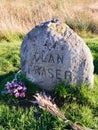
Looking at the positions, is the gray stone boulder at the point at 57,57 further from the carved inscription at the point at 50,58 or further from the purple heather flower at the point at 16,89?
the purple heather flower at the point at 16,89

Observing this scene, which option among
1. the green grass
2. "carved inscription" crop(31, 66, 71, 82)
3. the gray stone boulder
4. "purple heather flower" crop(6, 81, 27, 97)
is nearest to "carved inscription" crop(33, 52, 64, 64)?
the gray stone boulder

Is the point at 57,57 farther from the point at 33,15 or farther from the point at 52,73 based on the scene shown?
the point at 33,15

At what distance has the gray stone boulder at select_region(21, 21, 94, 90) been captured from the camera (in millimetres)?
5902

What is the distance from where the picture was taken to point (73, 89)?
19.5ft

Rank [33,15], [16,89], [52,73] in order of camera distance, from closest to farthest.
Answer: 1. [16,89]
2. [52,73]
3. [33,15]

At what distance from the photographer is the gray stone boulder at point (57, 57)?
5.90m

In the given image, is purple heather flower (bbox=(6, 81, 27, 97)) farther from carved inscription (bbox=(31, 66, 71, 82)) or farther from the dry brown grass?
the dry brown grass

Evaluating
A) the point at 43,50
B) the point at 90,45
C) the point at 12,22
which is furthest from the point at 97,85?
the point at 12,22

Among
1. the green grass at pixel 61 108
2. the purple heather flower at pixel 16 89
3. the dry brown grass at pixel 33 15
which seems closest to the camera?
the green grass at pixel 61 108

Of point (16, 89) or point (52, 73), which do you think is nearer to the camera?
point (16, 89)

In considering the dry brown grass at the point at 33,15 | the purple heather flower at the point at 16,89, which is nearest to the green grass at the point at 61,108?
the purple heather flower at the point at 16,89

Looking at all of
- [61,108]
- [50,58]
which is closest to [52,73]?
[50,58]

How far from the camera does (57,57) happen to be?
5.91m

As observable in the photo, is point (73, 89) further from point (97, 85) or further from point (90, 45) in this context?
point (90, 45)
